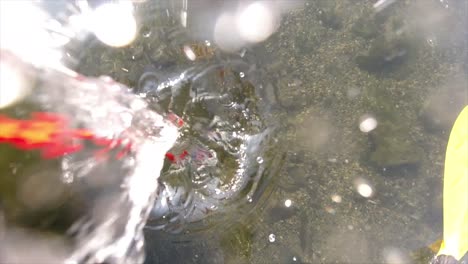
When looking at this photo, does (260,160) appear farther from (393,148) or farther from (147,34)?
(147,34)

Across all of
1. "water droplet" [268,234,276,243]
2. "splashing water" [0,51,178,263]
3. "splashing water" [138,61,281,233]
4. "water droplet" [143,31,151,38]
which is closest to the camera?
"splashing water" [0,51,178,263]

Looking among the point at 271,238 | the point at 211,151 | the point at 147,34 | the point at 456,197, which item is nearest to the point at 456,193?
the point at 456,197

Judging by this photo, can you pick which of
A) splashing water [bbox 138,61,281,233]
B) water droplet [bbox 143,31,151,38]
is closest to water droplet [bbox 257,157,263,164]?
splashing water [bbox 138,61,281,233]

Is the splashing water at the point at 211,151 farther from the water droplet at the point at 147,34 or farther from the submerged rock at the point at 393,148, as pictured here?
the submerged rock at the point at 393,148

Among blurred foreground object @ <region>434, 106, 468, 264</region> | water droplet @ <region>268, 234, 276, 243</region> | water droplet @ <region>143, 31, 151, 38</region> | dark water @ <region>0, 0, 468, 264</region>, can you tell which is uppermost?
water droplet @ <region>143, 31, 151, 38</region>

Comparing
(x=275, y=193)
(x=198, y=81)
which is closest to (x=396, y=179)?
(x=275, y=193)

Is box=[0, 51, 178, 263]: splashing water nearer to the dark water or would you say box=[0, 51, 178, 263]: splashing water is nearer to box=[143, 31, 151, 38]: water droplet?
the dark water
